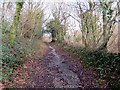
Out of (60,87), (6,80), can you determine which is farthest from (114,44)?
(6,80)

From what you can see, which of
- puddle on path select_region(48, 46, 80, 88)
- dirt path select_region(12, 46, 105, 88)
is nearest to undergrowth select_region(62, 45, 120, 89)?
dirt path select_region(12, 46, 105, 88)

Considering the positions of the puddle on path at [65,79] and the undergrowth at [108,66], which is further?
the puddle on path at [65,79]

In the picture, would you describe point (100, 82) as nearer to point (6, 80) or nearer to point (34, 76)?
point (34, 76)

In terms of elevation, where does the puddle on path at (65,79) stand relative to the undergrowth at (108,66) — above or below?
below

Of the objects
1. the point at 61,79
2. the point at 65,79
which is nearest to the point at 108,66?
the point at 65,79

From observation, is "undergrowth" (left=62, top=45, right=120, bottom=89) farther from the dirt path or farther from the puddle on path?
the puddle on path

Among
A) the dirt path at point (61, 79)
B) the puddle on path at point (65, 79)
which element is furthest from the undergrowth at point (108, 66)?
the puddle on path at point (65, 79)

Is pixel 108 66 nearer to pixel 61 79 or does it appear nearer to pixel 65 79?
pixel 65 79

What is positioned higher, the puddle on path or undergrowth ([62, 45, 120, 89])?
undergrowth ([62, 45, 120, 89])

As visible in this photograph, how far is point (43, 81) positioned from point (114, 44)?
8.32 metres

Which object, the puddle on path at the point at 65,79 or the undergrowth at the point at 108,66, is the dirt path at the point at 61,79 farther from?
the undergrowth at the point at 108,66

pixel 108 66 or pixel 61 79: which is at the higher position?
A: pixel 108 66

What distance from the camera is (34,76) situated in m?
10.3

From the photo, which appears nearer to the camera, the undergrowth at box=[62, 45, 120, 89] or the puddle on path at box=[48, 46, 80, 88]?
the undergrowth at box=[62, 45, 120, 89]
